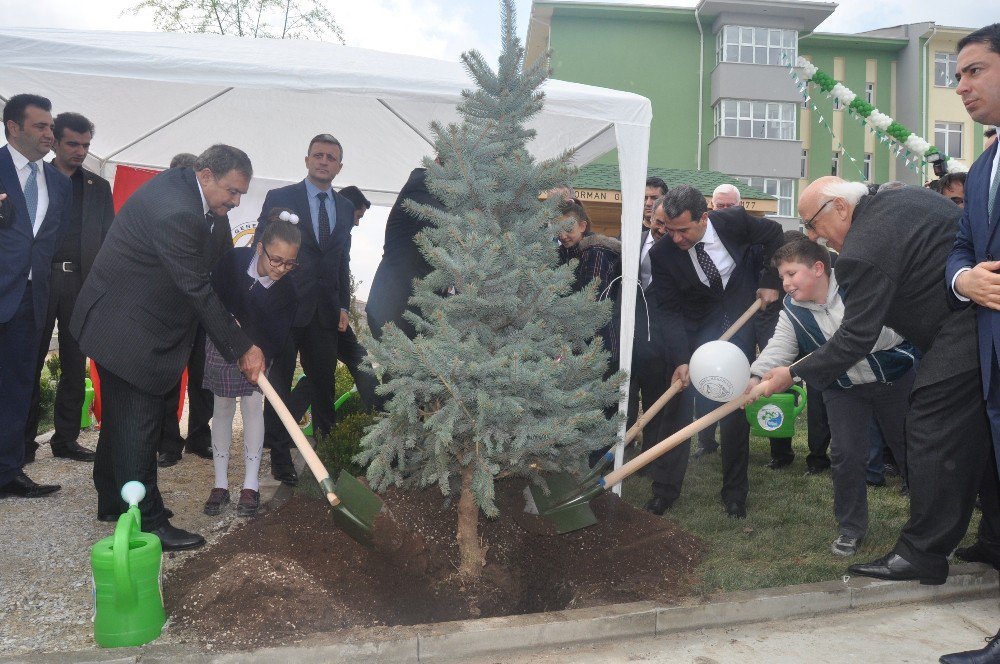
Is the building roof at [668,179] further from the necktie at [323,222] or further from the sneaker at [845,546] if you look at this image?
the sneaker at [845,546]

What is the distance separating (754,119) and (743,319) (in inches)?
962

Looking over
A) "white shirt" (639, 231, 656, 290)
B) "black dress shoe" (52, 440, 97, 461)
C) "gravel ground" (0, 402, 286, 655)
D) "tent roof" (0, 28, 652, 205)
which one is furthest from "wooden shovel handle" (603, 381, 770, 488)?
"black dress shoe" (52, 440, 97, 461)

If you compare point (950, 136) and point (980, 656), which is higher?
point (950, 136)

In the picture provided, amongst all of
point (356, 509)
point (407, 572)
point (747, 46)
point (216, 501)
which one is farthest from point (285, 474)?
point (747, 46)

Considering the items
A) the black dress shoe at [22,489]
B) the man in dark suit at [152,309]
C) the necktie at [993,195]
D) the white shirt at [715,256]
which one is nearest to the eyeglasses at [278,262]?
the man in dark suit at [152,309]

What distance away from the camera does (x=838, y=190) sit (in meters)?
3.59

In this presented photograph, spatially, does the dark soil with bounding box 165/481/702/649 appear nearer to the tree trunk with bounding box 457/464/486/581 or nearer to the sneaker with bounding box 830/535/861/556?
the tree trunk with bounding box 457/464/486/581

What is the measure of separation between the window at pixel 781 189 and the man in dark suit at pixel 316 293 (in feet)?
79.3

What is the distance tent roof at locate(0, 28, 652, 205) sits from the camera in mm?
4137

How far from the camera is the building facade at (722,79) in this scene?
2617 centimetres

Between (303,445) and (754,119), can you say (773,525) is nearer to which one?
(303,445)

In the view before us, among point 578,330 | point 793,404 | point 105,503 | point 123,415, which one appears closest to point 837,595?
point 578,330

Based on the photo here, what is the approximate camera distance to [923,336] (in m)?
3.47

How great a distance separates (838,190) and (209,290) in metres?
3.01
